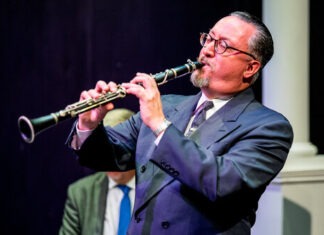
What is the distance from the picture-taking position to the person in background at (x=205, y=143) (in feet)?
6.33

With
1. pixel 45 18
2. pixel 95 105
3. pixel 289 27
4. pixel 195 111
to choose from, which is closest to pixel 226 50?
pixel 195 111

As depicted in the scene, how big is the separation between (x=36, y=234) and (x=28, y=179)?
345 millimetres

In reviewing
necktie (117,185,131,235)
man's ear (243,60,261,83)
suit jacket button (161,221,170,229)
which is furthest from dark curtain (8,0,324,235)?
suit jacket button (161,221,170,229)

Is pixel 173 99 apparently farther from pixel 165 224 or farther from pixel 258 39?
pixel 165 224

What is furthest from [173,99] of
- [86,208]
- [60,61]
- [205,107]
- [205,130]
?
[60,61]

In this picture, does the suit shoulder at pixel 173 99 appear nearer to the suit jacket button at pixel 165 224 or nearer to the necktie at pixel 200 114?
the necktie at pixel 200 114

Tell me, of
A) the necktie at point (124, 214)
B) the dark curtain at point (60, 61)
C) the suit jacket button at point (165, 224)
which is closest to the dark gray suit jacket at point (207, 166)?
the suit jacket button at point (165, 224)

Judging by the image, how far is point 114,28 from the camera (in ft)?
11.8

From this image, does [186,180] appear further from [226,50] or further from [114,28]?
[114,28]

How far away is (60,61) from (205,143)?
173 centimetres

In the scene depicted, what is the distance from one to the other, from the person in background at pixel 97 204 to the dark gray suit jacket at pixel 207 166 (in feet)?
2.98

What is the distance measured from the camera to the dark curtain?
3.54m

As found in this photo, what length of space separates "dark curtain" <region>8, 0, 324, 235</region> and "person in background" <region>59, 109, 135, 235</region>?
43 cm

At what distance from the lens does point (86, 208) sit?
3.15m
